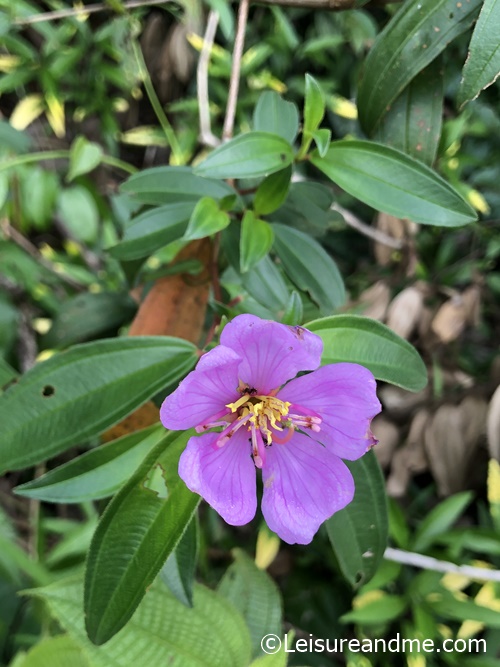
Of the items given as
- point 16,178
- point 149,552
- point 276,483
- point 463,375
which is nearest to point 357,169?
point 276,483

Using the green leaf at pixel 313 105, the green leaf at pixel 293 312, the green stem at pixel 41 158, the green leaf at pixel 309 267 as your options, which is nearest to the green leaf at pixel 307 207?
the green leaf at pixel 309 267

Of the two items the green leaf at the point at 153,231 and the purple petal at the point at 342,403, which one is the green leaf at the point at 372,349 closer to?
the purple petal at the point at 342,403

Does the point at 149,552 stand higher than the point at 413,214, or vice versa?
the point at 413,214

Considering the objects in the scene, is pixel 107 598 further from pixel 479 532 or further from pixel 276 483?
pixel 479 532

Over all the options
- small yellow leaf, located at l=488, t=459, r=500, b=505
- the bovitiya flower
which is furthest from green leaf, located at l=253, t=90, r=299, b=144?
small yellow leaf, located at l=488, t=459, r=500, b=505

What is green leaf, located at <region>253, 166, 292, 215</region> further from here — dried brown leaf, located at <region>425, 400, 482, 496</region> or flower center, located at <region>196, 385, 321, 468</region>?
dried brown leaf, located at <region>425, 400, 482, 496</region>

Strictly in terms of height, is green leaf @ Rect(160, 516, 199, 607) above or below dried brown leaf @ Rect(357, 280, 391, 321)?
above
